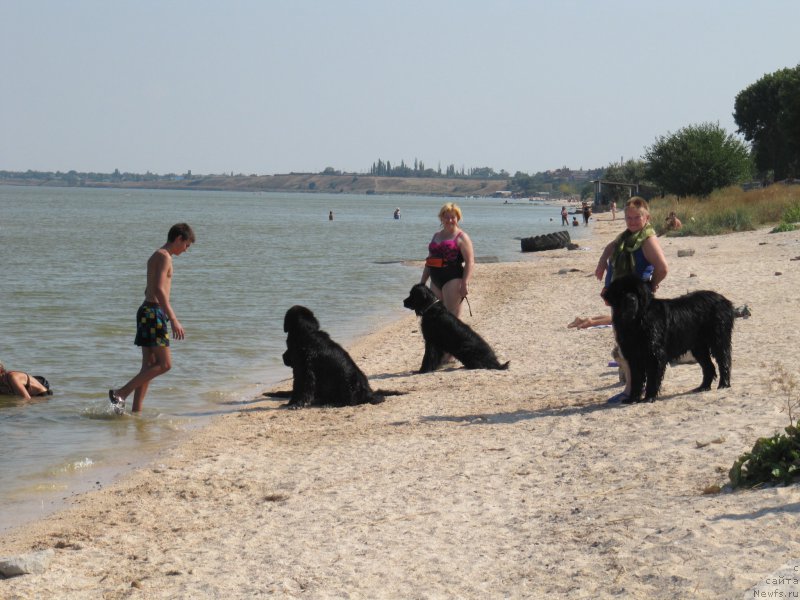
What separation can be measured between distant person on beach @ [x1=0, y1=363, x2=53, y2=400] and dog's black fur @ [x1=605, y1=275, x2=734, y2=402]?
21.3 ft

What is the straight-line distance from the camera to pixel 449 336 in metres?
11.1

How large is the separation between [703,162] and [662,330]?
53519 millimetres

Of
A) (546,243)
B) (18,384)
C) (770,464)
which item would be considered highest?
(546,243)

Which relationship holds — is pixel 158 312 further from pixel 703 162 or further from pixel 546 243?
pixel 703 162

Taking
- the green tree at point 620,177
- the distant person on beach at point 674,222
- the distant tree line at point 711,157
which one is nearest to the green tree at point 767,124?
the distant tree line at point 711,157

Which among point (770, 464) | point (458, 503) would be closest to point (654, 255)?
point (770, 464)

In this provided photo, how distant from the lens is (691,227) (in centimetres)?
3491

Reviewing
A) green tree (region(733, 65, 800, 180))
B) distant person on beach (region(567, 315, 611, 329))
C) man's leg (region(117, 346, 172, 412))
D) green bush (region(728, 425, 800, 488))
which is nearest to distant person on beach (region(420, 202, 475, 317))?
distant person on beach (region(567, 315, 611, 329))

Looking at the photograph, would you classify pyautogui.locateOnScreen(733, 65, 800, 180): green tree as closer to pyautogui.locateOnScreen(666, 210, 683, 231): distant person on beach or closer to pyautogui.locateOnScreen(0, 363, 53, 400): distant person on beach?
pyautogui.locateOnScreen(666, 210, 683, 231): distant person on beach

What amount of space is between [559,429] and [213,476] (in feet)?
8.68

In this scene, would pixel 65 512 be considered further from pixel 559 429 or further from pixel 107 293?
pixel 107 293

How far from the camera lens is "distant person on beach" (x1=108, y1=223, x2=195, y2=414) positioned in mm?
9016

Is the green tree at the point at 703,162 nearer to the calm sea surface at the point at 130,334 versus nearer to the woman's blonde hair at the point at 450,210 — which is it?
the calm sea surface at the point at 130,334

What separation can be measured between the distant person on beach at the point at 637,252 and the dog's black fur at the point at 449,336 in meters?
2.97
